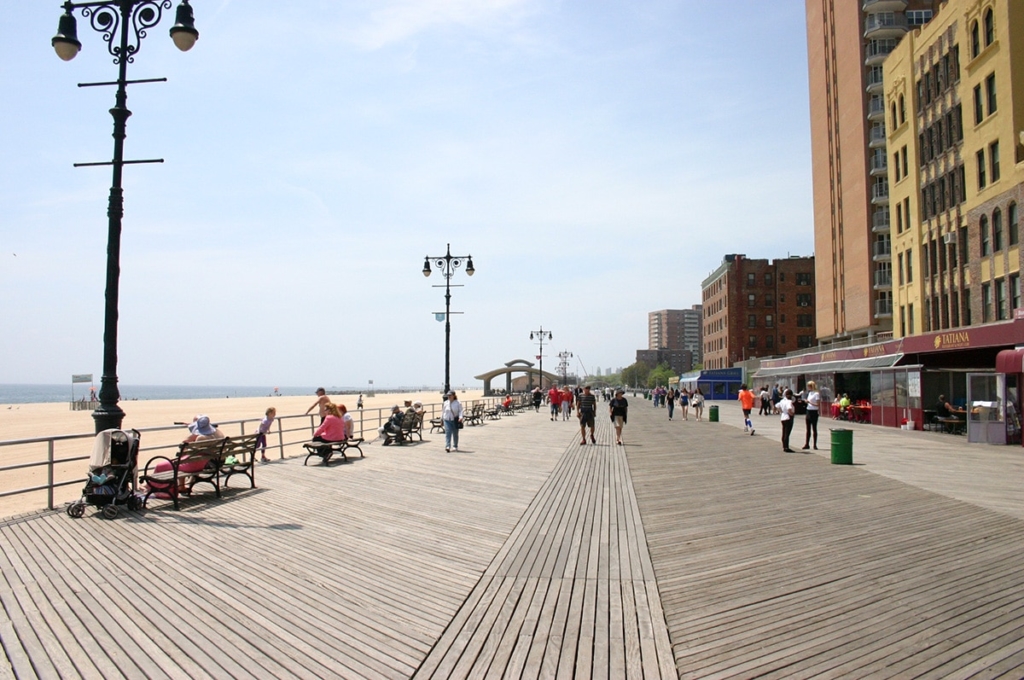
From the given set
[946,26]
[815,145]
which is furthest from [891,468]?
[815,145]

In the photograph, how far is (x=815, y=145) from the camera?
70.2 meters

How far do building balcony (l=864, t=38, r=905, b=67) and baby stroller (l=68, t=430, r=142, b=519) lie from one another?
207ft

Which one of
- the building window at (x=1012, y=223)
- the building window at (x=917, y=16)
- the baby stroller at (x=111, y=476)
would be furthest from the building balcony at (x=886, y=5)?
the baby stroller at (x=111, y=476)

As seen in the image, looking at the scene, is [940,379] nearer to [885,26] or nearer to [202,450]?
[202,450]

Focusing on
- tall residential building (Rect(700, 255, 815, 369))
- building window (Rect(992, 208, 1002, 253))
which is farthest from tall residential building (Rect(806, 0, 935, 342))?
tall residential building (Rect(700, 255, 815, 369))

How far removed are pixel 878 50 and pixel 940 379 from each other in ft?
126

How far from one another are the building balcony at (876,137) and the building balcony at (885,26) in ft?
22.7

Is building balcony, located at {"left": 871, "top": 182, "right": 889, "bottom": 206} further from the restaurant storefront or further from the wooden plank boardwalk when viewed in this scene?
the wooden plank boardwalk

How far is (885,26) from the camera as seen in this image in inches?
2265

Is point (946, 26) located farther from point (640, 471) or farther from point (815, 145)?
point (815, 145)

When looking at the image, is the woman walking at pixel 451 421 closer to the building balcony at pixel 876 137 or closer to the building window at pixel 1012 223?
the building window at pixel 1012 223

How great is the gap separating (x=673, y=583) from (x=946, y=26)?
36.7 m

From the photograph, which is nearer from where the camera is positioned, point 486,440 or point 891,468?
point 891,468

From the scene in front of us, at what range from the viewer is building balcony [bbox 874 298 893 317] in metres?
57.6
